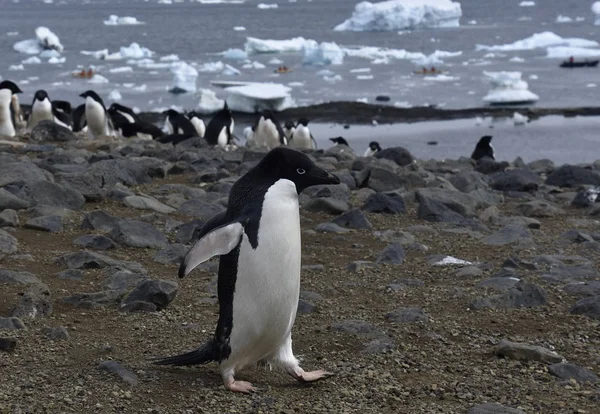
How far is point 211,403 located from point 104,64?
3827 centimetres

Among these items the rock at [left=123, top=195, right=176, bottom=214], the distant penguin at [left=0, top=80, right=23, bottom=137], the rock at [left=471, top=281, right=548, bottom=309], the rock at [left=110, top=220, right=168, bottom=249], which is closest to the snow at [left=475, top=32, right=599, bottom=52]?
the distant penguin at [left=0, top=80, right=23, bottom=137]

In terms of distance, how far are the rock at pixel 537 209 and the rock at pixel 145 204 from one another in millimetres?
2858

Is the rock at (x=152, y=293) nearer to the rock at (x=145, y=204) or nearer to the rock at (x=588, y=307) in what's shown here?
the rock at (x=588, y=307)

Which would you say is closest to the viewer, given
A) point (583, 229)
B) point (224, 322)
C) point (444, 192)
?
point (224, 322)

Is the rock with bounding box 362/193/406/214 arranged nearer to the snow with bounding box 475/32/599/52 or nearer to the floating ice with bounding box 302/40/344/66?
Result: the floating ice with bounding box 302/40/344/66

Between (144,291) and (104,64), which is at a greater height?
(144,291)

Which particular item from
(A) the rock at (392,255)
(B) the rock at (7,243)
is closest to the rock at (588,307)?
(A) the rock at (392,255)

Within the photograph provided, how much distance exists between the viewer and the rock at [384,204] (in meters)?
6.77

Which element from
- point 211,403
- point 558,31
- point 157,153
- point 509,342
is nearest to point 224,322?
point 211,403

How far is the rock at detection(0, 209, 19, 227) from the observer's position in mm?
5352

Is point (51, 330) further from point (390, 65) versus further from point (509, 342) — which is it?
point (390, 65)

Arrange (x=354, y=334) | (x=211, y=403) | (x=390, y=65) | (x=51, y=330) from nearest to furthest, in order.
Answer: (x=211, y=403) → (x=51, y=330) → (x=354, y=334) → (x=390, y=65)

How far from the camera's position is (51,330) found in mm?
3631

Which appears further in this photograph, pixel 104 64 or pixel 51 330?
pixel 104 64
